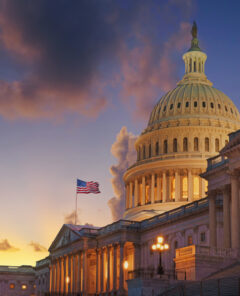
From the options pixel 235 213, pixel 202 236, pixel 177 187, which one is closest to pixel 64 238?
pixel 177 187

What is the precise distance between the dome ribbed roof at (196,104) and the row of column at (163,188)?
481 inches

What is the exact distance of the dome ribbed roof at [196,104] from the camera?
129 meters

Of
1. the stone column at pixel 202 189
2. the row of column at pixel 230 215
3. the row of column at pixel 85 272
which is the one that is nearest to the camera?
the row of column at pixel 230 215

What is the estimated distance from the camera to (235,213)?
201 ft

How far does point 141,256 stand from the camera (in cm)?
10225

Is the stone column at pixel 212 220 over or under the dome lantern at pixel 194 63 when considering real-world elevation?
under

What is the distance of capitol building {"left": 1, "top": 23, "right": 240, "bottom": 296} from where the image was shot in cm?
8825

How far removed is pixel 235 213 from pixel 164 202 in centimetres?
6058

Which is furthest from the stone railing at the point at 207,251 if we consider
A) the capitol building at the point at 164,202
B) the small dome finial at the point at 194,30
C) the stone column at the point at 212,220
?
the small dome finial at the point at 194,30

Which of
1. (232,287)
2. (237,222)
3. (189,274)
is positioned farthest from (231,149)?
(232,287)

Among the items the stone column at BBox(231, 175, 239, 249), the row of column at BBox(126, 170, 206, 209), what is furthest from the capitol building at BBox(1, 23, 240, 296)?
the stone column at BBox(231, 175, 239, 249)

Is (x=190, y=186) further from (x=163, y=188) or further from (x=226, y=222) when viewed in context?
(x=226, y=222)

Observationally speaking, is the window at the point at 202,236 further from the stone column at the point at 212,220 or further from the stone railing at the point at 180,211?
the stone column at the point at 212,220

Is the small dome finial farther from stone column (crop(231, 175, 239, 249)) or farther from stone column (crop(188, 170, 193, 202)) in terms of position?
stone column (crop(231, 175, 239, 249))
